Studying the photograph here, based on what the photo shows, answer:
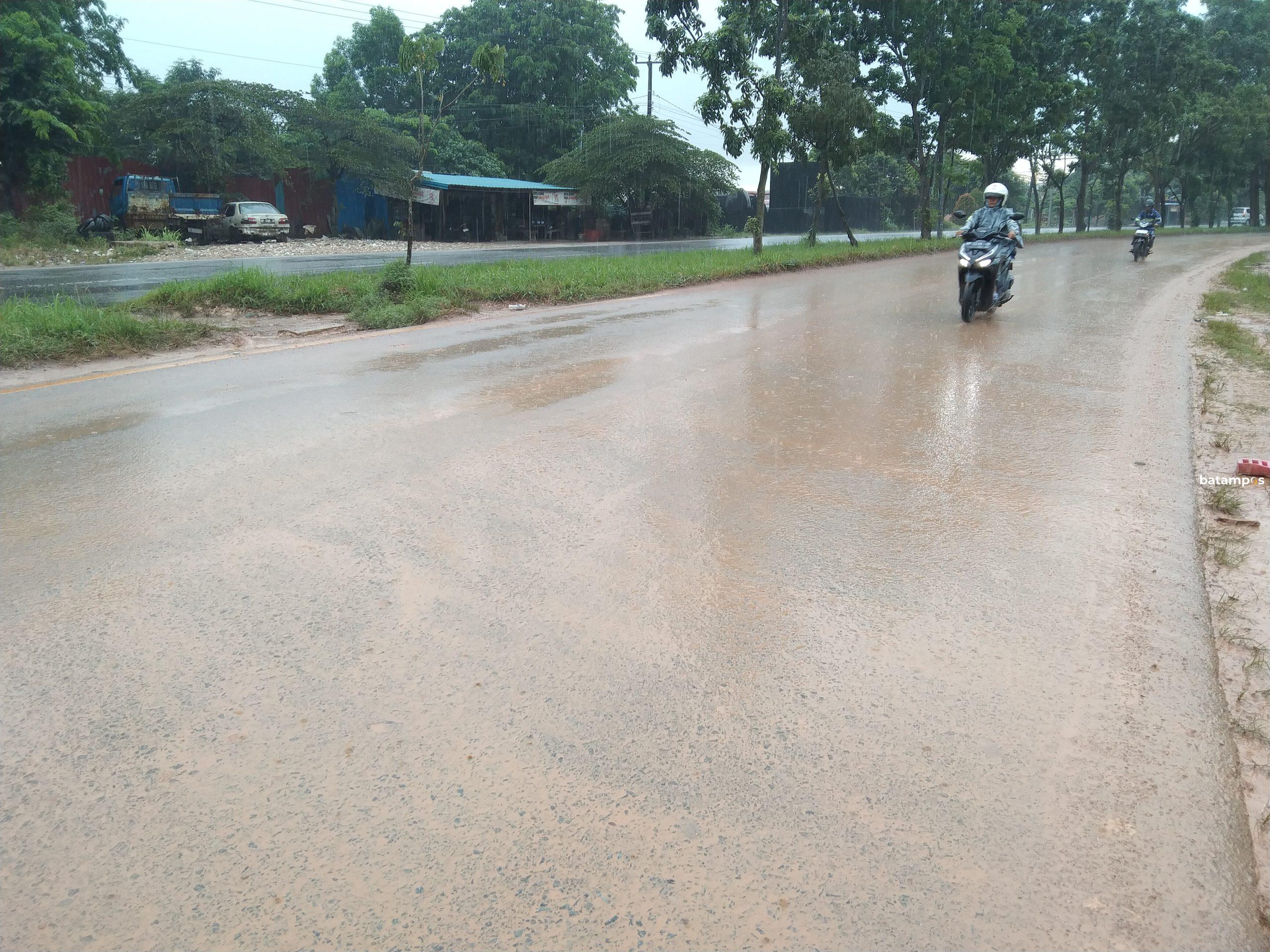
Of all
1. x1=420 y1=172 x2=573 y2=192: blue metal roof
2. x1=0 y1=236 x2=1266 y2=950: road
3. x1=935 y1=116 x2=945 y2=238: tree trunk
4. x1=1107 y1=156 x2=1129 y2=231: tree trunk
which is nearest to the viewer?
x1=0 y1=236 x2=1266 y2=950: road

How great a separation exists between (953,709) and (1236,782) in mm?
714

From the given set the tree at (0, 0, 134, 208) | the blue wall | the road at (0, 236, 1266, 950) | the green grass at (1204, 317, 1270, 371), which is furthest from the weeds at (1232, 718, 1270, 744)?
the blue wall

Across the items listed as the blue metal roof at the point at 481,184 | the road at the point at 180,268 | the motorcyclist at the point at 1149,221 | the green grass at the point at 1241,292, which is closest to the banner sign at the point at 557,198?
the blue metal roof at the point at 481,184

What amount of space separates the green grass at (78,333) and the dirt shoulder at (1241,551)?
8.76 meters

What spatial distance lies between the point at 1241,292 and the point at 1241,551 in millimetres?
14005

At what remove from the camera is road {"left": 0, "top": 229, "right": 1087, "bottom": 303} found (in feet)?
47.3

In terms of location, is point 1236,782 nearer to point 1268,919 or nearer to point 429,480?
point 1268,919

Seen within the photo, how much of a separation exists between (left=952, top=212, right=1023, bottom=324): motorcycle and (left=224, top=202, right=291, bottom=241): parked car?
Result: 2615 cm

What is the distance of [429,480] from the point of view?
4797 mm

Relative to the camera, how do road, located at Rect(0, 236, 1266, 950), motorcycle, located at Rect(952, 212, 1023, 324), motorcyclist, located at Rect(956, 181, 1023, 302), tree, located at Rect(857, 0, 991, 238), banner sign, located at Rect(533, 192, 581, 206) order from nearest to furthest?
road, located at Rect(0, 236, 1266, 950), motorcycle, located at Rect(952, 212, 1023, 324), motorcyclist, located at Rect(956, 181, 1023, 302), tree, located at Rect(857, 0, 991, 238), banner sign, located at Rect(533, 192, 581, 206)

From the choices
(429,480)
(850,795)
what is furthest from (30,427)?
(850,795)

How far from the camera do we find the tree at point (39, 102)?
2702 cm

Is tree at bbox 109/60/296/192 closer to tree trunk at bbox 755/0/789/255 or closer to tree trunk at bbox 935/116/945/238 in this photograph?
tree trunk at bbox 755/0/789/255

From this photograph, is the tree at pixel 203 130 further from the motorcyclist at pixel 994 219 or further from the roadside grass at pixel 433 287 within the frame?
the motorcyclist at pixel 994 219
